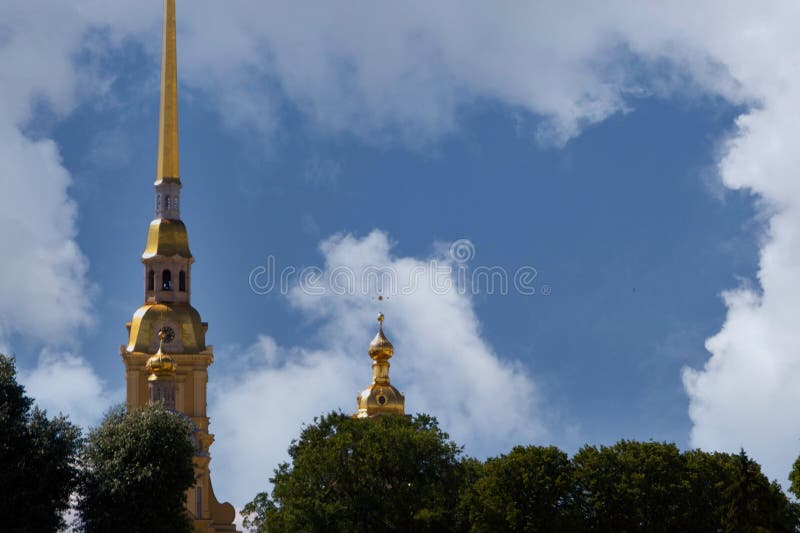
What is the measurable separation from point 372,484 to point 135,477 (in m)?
17.1

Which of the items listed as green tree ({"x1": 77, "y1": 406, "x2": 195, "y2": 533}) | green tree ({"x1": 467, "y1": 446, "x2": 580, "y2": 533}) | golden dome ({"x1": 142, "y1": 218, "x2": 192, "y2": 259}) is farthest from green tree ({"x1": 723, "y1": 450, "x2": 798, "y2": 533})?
golden dome ({"x1": 142, "y1": 218, "x2": 192, "y2": 259})

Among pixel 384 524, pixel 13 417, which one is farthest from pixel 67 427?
pixel 384 524

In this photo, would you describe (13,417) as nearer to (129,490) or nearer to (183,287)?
(129,490)

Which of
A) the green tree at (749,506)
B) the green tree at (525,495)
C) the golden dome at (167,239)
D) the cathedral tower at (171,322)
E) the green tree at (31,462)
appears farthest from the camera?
the golden dome at (167,239)

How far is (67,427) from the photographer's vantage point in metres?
101

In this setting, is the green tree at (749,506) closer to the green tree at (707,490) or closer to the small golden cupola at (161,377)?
the green tree at (707,490)

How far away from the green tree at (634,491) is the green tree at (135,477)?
23.6 m

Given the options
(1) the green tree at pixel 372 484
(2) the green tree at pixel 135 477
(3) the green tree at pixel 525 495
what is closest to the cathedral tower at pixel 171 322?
(1) the green tree at pixel 372 484

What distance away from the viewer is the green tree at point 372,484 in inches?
4412

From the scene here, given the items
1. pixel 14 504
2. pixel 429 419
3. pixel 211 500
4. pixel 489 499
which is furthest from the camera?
pixel 211 500

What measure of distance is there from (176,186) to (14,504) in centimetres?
7906

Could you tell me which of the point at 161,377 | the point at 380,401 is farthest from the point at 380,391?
the point at 161,377

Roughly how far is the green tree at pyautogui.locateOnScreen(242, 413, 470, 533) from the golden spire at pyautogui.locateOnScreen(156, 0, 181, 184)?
63.1 m

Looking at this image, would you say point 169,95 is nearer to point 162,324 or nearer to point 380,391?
point 162,324
